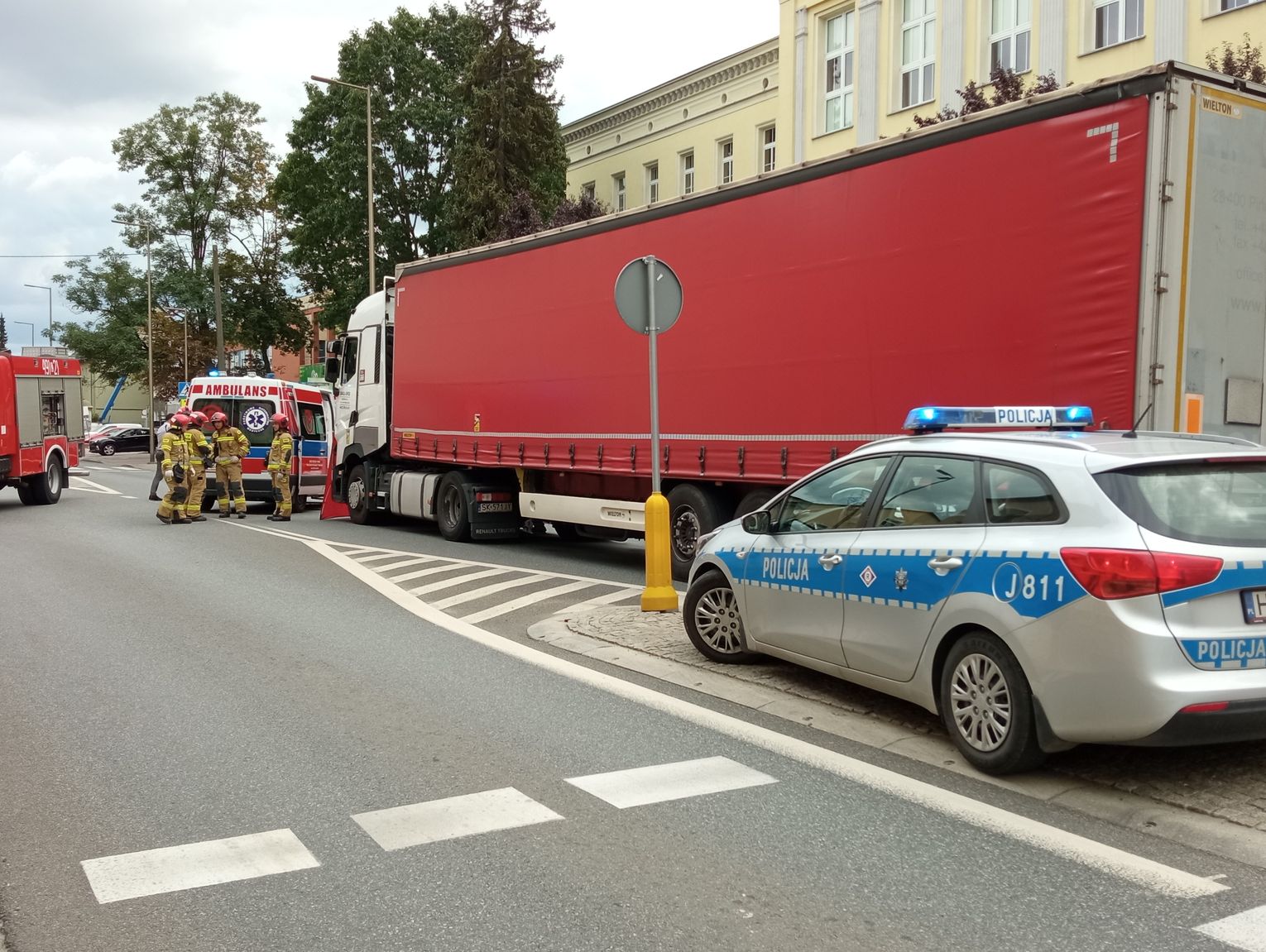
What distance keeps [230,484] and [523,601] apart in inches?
447

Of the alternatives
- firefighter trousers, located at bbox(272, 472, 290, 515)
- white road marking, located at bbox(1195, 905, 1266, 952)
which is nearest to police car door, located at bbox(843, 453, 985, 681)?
white road marking, located at bbox(1195, 905, 1266, 952)

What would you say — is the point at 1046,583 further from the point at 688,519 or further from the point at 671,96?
the point at 671,96

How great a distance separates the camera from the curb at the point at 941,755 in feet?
13.8

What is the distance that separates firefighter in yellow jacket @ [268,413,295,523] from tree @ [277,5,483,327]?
1758 cm

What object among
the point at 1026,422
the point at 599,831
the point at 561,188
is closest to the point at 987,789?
the point at 599,831

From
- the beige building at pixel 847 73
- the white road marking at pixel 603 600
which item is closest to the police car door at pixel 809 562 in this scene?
the white road marking at pixel 603 600

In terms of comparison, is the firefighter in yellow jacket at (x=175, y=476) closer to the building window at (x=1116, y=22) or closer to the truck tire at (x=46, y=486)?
the truck tire at (x=46, y=486)

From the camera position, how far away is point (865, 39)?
27.0m

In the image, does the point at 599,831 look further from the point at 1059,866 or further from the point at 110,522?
the point at 110,522

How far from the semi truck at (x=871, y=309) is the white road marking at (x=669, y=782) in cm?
397

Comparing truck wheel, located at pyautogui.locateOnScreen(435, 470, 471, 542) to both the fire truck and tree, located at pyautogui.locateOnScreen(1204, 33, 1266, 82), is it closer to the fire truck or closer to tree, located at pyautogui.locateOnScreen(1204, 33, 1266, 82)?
the fire truck

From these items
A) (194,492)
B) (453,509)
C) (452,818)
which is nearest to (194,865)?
(452,818)

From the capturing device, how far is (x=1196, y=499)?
4.52 m

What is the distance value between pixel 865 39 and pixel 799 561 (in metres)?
23.8
